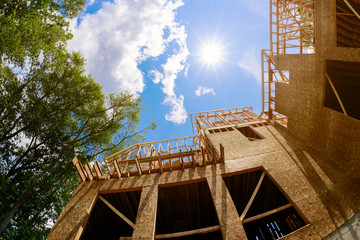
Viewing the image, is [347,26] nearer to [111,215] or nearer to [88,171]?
[88,171]

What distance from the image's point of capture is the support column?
5421 millimetres

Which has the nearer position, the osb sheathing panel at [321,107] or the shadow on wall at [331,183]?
the shadow on wall at [331,183]

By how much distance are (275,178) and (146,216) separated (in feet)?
20.4

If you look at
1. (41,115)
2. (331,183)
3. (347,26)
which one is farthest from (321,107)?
(41,115)

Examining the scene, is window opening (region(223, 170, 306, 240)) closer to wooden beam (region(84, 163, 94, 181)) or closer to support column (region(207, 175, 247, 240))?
support column (region(207, 175, 247, 240))

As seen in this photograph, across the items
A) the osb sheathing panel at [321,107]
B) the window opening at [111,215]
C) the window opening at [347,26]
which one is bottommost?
the window opening at [111,215]

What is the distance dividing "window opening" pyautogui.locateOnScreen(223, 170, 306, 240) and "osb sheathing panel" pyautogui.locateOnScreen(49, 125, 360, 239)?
1164mm

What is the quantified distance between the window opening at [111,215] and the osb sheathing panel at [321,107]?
10.7 m

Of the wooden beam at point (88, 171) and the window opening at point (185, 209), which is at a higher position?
the wooden beam at point (88, 171)

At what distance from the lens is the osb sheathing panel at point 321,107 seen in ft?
23.2

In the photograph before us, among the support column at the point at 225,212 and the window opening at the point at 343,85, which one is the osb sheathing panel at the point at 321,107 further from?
the support column at the point at 225,212

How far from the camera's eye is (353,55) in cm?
668

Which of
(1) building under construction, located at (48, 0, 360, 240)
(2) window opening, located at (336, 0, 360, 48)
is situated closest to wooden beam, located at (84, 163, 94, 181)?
(1) building under construction, located at (48, 0, 360, 240)

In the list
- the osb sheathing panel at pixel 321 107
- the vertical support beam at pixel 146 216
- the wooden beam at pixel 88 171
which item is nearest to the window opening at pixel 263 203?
the osb sheathing panel at pixel 321 107
